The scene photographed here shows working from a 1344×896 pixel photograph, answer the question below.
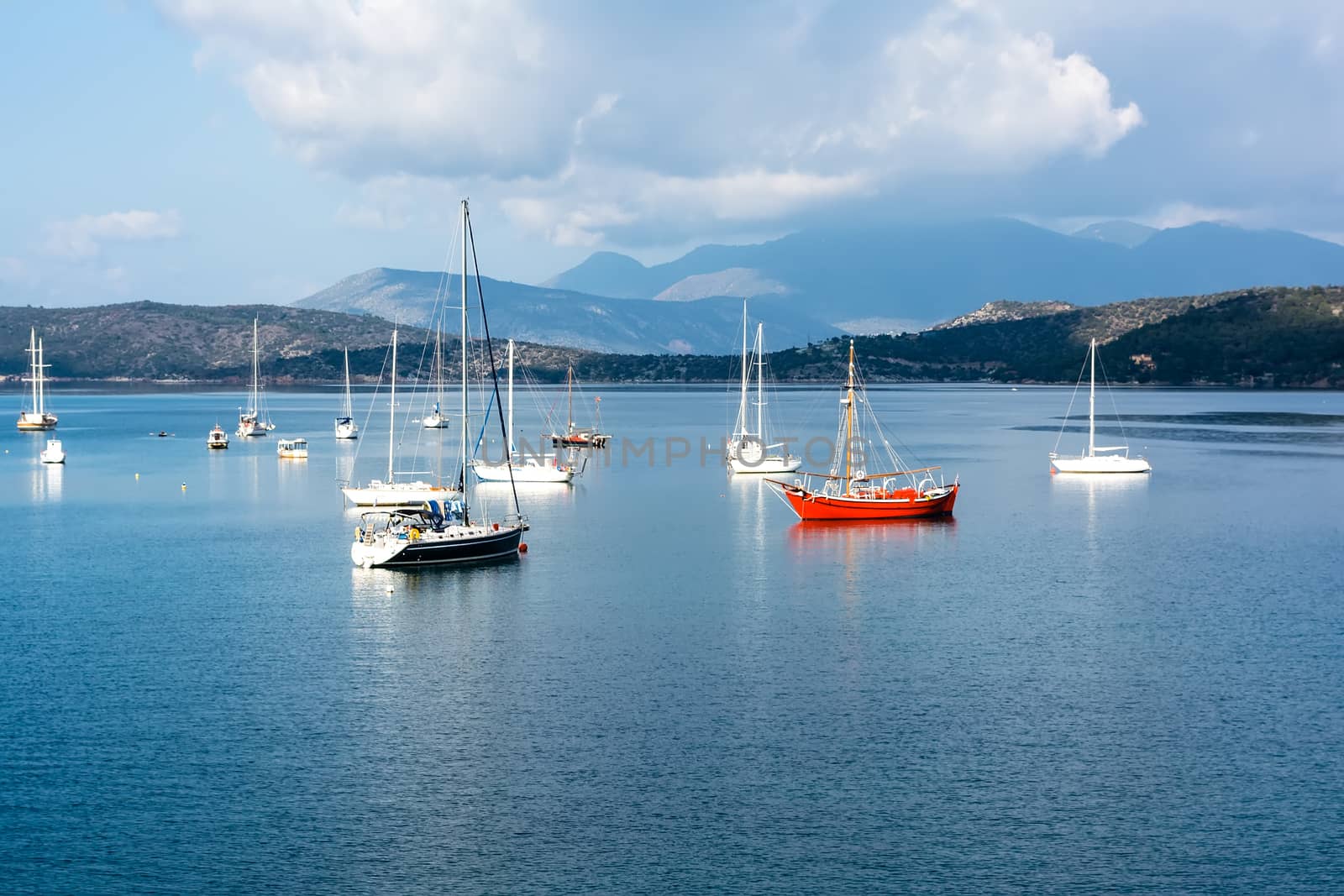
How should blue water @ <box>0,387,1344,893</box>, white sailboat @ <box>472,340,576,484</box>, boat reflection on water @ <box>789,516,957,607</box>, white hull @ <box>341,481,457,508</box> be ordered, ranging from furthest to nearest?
white sailboat @ <box>472,340,576,484</box> < white hull @ <box>341,481,457,508</box> < boat reflection on water @ <box>789,516,957,607</box> < blue water @ <box>0,387,1344,893</box>

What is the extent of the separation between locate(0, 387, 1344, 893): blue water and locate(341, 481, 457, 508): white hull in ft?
22.1

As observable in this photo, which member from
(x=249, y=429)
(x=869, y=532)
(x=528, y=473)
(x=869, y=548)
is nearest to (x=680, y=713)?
(x=869, y=548)

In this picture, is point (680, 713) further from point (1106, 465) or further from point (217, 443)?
point (217, 443)

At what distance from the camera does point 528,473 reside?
88.4 m

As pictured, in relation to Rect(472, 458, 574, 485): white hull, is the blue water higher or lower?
lower

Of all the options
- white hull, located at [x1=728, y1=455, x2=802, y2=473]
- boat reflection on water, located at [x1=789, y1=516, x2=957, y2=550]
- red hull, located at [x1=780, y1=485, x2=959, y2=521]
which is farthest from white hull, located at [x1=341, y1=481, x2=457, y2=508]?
white hull, located at [x1=728, y1=455, x2=802, y2=473]

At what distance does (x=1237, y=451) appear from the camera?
116000 millimetres

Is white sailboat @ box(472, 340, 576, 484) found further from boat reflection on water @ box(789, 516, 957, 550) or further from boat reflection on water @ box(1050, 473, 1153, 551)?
boat reflection on water @ box(1050, 473, 1153, 551)

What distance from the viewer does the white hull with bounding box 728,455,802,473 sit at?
96188mm

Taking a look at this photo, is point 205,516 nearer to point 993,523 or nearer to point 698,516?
point 698,516

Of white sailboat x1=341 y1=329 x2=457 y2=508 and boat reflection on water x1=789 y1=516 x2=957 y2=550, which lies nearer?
boat reflection on water x1=789 y1=516 x2=957 y2=550

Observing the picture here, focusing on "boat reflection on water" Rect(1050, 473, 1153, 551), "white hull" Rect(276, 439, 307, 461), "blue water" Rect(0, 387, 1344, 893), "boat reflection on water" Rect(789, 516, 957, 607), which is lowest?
"blue water" Rect(0, 387, 1344, 893)

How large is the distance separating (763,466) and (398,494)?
33.1 meters

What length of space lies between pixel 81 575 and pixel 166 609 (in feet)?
30.5
